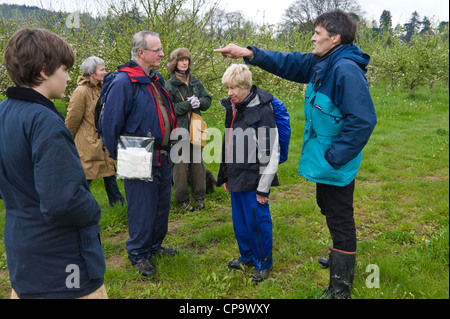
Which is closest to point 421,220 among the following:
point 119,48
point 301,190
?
point 301,190

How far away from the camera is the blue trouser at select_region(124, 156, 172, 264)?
329 cm

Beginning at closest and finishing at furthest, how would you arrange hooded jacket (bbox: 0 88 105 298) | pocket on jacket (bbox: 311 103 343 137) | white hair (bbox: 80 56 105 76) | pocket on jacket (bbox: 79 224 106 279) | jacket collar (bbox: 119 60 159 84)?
hooded jacket (bbox: 0 88 105 298)
pocket on jacket (bbox: 79 224 106 279)
pocket on jacket (bbox: 311 103 343 137)
jacket collar (bbox: 119 60 159 84)
white hair (bbox: 80 56 105 76)

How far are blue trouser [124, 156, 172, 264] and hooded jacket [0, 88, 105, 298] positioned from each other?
4.76 ft

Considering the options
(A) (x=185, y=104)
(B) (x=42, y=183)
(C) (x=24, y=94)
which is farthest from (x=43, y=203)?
(A) (x=185, y=104)

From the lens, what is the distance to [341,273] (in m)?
2.81

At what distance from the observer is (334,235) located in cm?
281

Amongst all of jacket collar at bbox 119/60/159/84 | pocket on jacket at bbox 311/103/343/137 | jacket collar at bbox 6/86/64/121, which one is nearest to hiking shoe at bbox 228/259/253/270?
pocket on jacket at bbox 311/103/343/137

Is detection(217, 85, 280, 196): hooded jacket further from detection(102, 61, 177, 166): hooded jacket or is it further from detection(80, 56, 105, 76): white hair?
detection(80, 56, 105, 76): white hair

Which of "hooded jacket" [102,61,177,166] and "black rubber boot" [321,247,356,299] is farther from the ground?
"hooded jacket" [102,61,177,166]

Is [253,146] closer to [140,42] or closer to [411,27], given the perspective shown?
[140,42]

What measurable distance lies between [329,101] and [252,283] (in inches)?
73.1

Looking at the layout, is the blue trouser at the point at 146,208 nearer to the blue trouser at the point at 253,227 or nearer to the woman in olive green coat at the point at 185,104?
the blue trouser at the point at 253,227

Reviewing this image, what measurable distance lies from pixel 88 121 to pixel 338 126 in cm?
349

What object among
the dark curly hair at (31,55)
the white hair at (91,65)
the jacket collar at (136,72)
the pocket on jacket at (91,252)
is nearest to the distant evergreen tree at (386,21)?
the white hair at (91,65)
